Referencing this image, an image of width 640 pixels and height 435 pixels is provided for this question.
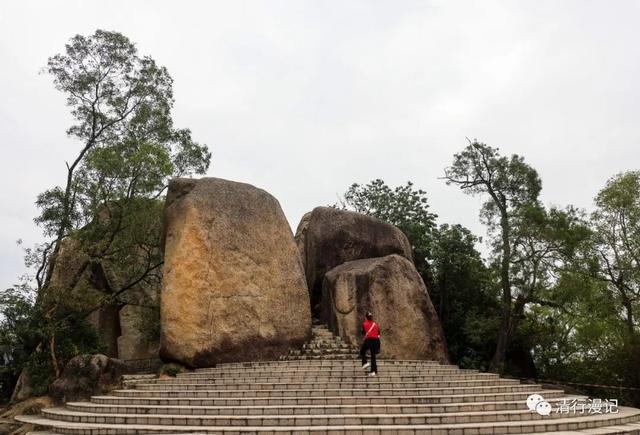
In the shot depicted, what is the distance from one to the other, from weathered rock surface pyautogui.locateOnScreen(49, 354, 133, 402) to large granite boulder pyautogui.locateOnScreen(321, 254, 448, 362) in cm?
725

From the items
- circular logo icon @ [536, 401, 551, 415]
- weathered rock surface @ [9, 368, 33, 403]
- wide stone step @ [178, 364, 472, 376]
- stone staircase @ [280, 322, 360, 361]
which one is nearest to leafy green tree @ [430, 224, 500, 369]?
stone staircase @ [280, 322, 360, 361]

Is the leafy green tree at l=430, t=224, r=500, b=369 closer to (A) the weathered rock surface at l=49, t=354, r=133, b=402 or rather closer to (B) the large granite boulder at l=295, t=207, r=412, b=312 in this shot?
(B) the large granite boulder at l=295, t=207, r=412, b=312

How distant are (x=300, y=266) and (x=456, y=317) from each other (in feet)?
29.5

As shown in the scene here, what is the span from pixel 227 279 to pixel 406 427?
364 inches

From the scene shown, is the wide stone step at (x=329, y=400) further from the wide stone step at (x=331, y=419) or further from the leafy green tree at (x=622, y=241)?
the leafy green tree at (x=622, y=241)

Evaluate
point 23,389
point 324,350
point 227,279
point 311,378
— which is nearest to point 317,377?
point 311,378

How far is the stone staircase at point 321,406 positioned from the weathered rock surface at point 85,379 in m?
0.66

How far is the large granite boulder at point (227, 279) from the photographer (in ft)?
56.5

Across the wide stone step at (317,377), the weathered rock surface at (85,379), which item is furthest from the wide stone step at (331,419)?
the weathered rock surface at (85,379)

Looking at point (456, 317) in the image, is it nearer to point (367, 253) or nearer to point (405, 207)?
point (367, 253)

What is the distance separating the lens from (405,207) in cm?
3064

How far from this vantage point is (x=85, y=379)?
15656 mm

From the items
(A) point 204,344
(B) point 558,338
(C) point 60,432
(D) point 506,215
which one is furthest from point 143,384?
(B) point 558,338

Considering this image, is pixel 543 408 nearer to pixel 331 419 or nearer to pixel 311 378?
pixel 331 419
